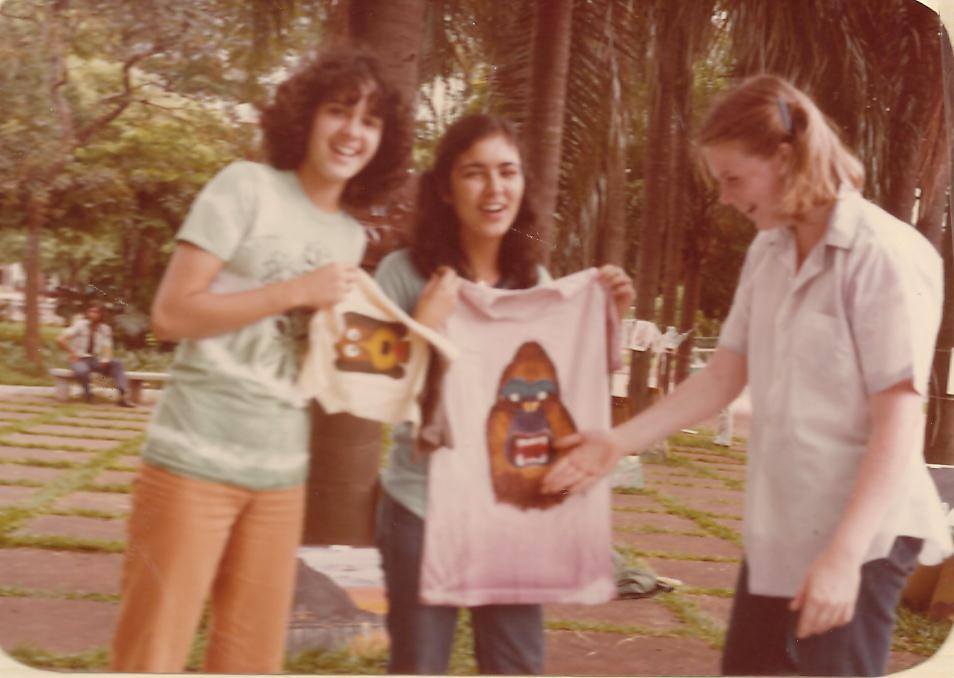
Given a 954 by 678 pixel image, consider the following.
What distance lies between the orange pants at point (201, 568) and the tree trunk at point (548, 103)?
0.69 metres

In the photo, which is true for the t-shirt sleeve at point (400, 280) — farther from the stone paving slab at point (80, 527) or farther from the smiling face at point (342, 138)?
the stone paving slab at point (80, 527)

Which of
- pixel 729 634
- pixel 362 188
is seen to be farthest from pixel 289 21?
pixel 729 634

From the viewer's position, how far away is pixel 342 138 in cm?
193

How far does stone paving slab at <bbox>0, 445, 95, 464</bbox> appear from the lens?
1984 mm

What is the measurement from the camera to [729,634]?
2117mm

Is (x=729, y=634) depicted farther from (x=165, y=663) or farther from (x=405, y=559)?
(x=165, y=663)

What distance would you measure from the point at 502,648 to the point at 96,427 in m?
0.87

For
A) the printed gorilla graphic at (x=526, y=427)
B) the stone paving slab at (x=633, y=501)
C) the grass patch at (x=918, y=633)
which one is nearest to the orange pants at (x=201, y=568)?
the printed gorilla graphic at (x=526, y=427)

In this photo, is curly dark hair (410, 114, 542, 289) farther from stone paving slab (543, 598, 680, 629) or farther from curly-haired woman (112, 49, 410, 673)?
stone paving slab (543, 598, 680, 629)

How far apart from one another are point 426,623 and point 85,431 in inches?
28.6

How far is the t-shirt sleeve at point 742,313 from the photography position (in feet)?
6.83

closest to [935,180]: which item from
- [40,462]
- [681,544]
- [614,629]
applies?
[681,544]

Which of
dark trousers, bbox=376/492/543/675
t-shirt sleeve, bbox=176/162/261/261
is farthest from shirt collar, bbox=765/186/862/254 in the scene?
t-shirt sleeve, bbox=176/162/261/261

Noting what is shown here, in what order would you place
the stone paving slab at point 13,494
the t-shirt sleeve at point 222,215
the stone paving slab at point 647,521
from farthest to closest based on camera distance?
the stone paving slab at point 647,521
the stone paving slab at point 13,494
the t-shirt sleeve at point 222,215
